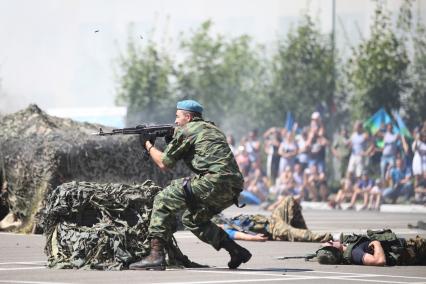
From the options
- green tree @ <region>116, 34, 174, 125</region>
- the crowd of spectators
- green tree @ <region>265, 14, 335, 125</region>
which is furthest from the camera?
green tree @ <region>116, 34, 174, 125</region>

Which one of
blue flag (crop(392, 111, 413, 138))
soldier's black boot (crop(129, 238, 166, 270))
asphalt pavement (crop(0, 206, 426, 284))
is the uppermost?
blue flag (crop(392, 111, 413, 138))

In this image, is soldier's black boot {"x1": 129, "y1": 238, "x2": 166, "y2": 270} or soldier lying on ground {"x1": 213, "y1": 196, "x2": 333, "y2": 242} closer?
soldier's black boot {"x1": 129, "y1": 238, "x2": 166, "y2": 270}

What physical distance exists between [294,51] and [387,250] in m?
26.3

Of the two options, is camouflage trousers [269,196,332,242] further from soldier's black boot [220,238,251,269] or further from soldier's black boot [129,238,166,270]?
soldier's black boot [129,238,166,270]

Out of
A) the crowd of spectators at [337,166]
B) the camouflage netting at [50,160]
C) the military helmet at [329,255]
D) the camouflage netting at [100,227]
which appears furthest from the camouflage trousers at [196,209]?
the crowd of spectators at [337,166]

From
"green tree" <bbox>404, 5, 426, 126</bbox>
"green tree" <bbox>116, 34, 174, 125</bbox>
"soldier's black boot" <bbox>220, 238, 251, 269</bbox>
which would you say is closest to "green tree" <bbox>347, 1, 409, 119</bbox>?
"green tree" <bbox>404, 5, 426, 126</bbox>

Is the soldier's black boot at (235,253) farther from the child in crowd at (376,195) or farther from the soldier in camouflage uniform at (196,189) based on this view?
the child in crowd at (376,195)

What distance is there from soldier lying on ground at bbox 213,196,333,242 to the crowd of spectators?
367 inches

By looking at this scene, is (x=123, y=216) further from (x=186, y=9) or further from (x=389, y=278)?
(x=186, y=9)

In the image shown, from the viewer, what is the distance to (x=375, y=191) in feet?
96.2

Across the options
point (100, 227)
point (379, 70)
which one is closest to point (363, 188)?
point (379, 70)

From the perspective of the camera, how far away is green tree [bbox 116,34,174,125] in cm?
4234

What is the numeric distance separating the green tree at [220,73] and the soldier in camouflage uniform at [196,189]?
2875 centimetres

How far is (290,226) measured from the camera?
1783 cm
